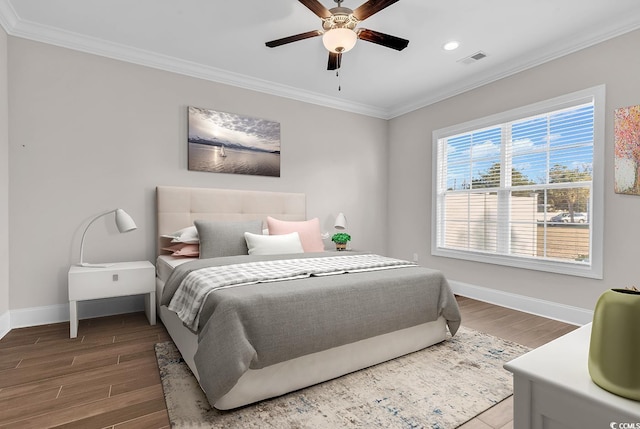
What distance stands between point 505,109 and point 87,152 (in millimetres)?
4439

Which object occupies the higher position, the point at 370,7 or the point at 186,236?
the point at 370,7

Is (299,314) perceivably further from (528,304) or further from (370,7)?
(528,304)

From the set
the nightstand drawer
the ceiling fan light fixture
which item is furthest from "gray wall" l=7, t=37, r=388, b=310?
the ceiling fan light fixture

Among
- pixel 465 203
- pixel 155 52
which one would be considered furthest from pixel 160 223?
→ pixel 465 203

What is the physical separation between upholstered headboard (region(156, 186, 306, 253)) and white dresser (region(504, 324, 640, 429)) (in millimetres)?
3367

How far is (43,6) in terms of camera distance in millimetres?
2619

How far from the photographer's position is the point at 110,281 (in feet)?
9.19

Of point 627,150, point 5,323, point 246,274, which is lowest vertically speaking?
point 5,323

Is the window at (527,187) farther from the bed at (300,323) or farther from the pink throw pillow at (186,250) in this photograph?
the pink throw pillow at (186,250)

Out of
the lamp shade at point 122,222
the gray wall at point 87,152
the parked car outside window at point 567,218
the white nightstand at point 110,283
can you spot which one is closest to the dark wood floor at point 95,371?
the white nightstand at point 110,283

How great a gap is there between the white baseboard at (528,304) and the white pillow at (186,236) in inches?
127

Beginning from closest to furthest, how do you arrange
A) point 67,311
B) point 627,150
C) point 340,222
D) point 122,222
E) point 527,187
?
point 627,150, point 122,222, point 67,311, point 527,187, point 340,222

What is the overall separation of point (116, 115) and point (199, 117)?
81cm

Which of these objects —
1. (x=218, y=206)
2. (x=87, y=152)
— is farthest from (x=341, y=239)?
(x=87, y=152)
